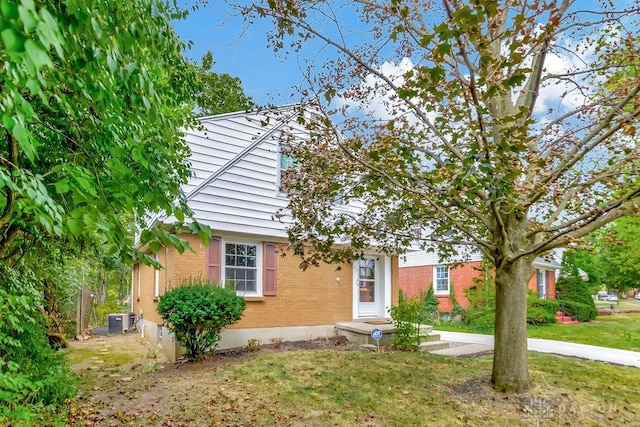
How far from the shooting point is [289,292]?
419 inches

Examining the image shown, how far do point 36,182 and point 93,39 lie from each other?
77 centimetres

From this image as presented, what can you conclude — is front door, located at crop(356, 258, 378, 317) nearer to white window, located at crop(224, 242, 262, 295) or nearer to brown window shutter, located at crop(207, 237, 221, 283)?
white window, located at crop(224, 242, 262, 295)

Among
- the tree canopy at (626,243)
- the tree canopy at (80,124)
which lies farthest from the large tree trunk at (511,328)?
the tree canopy at (80,124)

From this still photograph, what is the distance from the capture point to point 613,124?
4.77 meters

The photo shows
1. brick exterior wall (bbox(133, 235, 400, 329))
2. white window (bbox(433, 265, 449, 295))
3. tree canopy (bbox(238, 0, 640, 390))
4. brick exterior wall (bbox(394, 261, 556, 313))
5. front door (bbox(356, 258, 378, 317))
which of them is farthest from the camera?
white window (bbox(433, 265, 449, 295))

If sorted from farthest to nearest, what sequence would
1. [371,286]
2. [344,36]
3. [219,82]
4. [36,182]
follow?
[219,82]
[371,286]
[344,36]
[36,182]

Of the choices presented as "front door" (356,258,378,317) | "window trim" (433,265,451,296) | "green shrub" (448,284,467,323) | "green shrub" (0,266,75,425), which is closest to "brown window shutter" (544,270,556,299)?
"window trim" (433,265,451,296)

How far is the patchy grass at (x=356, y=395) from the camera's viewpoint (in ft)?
15.8

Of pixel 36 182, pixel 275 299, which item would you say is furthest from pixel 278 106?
pixel 275 299

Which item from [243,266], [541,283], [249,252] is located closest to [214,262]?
[243,266]

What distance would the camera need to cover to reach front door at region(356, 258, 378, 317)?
12.3m

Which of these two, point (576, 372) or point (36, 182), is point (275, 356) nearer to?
point (576, 372)

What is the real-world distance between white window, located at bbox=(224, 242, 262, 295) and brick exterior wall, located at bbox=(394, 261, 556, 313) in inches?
403

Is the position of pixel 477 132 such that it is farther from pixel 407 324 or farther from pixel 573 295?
pixel 573 295
